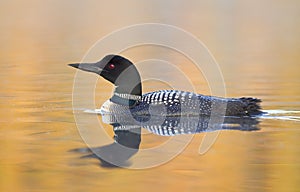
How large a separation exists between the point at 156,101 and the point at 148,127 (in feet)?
1.29

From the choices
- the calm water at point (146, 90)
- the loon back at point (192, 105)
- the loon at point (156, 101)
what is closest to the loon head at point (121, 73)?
the loon at point (156, 101)

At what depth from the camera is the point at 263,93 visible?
8.73 m

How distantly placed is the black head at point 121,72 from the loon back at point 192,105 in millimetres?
170

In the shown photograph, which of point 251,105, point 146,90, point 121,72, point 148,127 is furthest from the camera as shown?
point 146,90

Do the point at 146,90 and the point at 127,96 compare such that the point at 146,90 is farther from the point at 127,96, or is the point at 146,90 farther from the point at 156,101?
the point at 156,101

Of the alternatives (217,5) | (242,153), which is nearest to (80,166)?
(242,153)

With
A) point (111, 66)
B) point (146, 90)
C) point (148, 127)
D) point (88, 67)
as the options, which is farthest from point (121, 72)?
point (146, 90)

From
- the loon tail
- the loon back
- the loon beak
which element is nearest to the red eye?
Answer: the loon beak

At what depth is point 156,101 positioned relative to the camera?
7418 millimetres

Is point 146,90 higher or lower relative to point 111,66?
lower

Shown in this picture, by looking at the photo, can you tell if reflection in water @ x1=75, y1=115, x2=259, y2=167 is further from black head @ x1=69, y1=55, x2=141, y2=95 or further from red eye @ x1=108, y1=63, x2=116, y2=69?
red eye @ x1=108, y1=63, x2=116, y2=69

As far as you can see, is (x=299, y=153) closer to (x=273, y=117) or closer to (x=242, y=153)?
(x=242, y=153)

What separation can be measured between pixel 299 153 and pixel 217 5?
16124 mm

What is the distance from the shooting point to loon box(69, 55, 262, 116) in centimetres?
735
